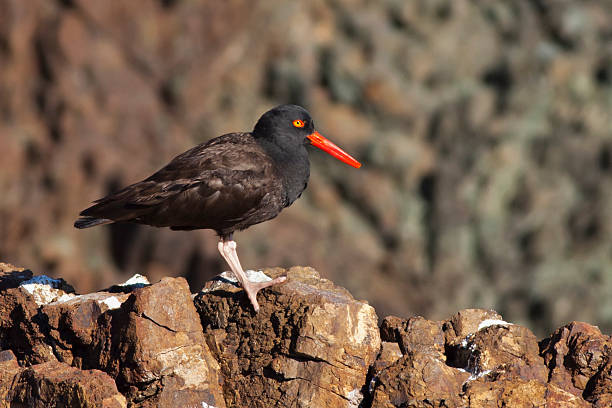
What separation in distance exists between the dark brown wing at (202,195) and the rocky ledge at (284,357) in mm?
1064

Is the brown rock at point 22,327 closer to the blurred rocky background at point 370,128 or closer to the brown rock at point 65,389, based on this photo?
the brown rock at point 65,389

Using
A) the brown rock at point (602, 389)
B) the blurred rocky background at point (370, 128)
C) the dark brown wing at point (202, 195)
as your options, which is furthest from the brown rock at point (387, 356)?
the blurred rocky background at point (370, 128)

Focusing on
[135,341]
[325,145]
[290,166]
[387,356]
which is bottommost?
[135,341]

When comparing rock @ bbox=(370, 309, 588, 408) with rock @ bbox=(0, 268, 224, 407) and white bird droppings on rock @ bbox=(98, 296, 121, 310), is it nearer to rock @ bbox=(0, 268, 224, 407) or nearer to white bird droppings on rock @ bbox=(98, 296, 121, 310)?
rock @ bbox=(0, 268, 224, 407)

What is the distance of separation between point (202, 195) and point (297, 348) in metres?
2.07

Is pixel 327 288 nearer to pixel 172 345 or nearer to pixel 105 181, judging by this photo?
pixel 172 345

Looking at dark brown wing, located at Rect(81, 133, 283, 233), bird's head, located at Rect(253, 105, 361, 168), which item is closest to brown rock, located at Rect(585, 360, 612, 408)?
dark brown wing, located at Rect(81, 133, 283, 233)

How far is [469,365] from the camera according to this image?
6695mm

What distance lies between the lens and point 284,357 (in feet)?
22.3

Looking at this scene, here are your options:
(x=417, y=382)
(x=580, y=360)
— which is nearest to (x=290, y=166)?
(x=417, y=382)

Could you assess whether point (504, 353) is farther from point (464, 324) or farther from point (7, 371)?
point (7, 371)

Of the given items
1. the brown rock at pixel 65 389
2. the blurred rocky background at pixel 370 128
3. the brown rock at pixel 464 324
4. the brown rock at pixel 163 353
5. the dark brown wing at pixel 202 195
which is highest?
the blurred rocky background at pixel 370 128

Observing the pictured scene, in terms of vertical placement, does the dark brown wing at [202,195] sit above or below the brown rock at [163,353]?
above

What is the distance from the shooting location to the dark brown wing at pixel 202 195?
817 centimetres
